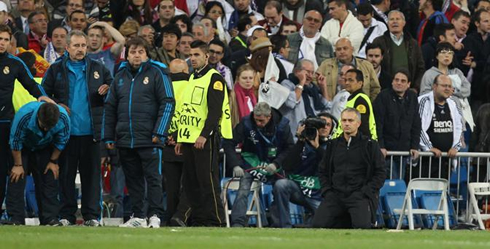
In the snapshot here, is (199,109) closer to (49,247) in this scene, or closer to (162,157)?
(162,157)

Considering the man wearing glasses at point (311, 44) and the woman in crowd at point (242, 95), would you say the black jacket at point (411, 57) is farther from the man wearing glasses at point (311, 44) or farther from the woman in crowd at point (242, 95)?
the woman in crowd at point (242, 95)

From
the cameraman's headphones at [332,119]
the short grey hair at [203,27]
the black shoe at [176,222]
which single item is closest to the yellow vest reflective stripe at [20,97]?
the black shoe at [176,222]

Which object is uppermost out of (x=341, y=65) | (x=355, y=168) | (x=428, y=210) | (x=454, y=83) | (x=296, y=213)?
(x=341, y=65)

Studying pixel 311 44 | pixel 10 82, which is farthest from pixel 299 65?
pixel 10 82

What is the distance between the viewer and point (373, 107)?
776 inches

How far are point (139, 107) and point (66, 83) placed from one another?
0.98 metres

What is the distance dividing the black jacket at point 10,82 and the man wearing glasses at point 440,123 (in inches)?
247

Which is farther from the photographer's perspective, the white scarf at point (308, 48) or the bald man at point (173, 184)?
the white scarf at point (308, 48)

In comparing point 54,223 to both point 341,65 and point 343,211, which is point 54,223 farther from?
point 341,65

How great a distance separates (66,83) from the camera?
53.3ft

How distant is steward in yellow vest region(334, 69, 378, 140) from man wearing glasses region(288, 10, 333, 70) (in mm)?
2621

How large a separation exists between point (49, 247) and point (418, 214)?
8667 mm

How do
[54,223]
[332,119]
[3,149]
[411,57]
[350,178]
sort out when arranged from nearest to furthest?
1. [54,223]
2. [3,149]
3. [350,178]
4. [332,119]
5. [411,57]

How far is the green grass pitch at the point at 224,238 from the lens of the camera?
1172 centimetres
